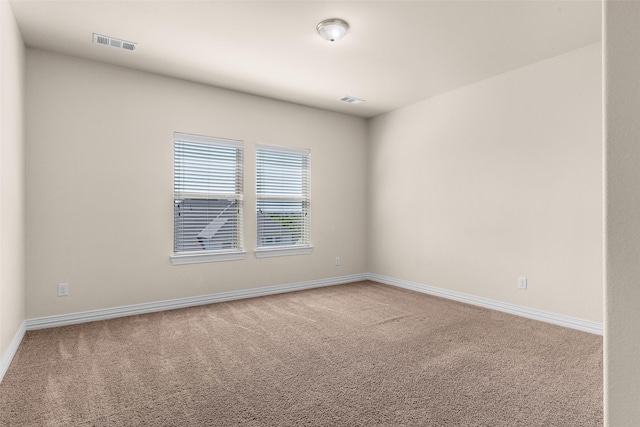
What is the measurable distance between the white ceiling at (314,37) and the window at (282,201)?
3.65 feet

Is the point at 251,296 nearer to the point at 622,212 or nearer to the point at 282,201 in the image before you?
the point at 282,201

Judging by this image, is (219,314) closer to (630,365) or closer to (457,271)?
(457,271)

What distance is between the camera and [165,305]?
159 inches

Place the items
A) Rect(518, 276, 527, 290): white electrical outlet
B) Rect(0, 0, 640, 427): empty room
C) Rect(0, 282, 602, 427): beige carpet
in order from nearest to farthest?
Rect(0, 282, 602, 427): beige carpet, Rect(0, 0, 640, 427): empty room, Rect(518, 276, 527, 290): white electrical outlet

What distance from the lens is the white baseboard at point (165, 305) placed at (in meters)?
3.43

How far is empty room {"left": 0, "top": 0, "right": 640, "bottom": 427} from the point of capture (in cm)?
204

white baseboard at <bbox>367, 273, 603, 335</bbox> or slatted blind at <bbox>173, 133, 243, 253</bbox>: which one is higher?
slatted blind at <bbox>173, 133, 243, 253</bbox>

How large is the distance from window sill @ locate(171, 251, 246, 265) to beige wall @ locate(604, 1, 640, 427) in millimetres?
4087

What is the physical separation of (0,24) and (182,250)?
2618 mm

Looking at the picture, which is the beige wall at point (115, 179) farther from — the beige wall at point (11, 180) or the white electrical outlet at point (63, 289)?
the beige wall at point (11, 180)

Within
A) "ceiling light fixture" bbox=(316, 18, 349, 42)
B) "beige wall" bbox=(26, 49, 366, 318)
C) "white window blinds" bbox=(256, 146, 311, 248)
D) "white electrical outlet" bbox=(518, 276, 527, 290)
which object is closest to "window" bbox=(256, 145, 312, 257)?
"white window blinds" bbox=(256, 146, 311, 248)

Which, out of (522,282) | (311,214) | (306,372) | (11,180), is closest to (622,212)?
(306,372)

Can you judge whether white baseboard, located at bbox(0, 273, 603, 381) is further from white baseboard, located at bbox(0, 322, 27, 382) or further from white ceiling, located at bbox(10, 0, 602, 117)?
white ceiling, located at bbox(10, 0, 602, 117)

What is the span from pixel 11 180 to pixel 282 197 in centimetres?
302
